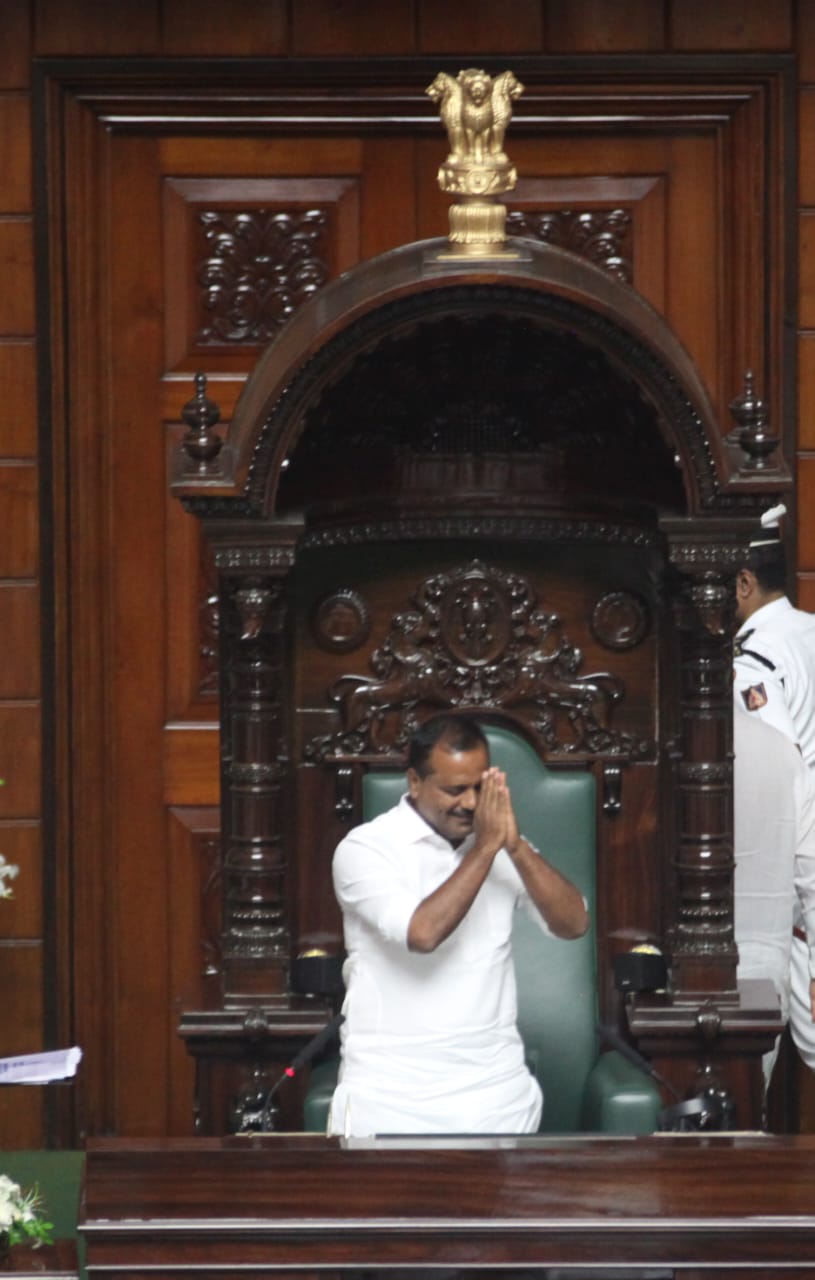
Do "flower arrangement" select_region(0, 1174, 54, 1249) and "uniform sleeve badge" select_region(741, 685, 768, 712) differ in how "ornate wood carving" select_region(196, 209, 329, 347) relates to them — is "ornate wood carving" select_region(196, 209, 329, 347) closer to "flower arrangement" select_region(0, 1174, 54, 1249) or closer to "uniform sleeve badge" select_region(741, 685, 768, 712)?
"uniform sleeve badge" select_region(741, 685, 768, 712)

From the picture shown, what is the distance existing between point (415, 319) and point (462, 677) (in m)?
0.75

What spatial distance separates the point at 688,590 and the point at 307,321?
33.0 inches

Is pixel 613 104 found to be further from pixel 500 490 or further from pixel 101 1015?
pixel 101 1015

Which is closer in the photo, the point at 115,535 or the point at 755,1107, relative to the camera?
the point at 755,1107

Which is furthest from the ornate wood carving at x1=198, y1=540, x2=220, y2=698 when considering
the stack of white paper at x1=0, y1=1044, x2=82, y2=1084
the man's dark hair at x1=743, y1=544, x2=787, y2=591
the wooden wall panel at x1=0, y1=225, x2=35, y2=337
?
the stack of white paper at x1=0, y1=1044, x2=82, y2=1084

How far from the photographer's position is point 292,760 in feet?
15.0

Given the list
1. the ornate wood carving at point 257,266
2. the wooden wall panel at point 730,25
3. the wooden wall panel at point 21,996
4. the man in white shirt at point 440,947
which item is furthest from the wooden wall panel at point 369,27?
the wooden wall panel at point 21,996

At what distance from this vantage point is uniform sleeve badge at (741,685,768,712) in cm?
496

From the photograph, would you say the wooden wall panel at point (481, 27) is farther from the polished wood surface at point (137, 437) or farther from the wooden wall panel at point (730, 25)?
the wooden wall panel at point (730, 25)

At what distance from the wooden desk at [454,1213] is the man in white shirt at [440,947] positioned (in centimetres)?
49

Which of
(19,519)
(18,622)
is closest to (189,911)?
(18,622)

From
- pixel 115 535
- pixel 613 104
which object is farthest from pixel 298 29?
pixel 115 535

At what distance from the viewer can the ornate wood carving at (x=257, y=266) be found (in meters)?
5.44

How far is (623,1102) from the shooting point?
4121 millimetres
